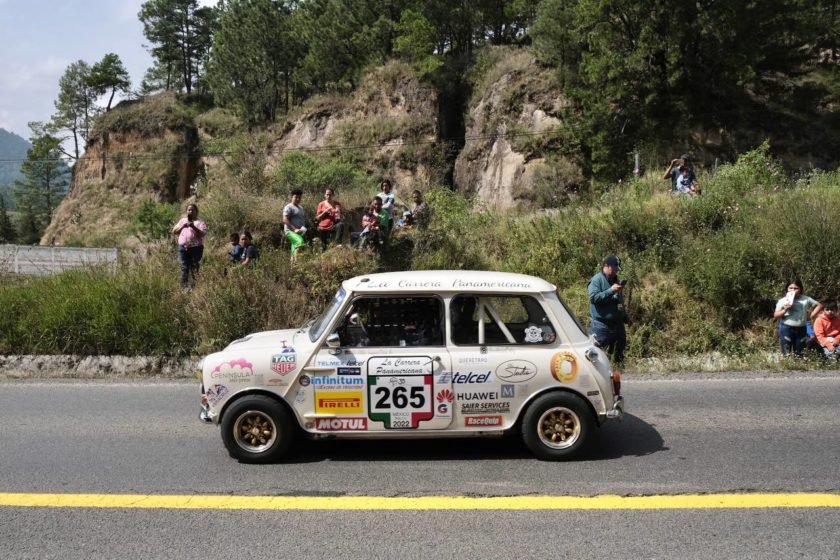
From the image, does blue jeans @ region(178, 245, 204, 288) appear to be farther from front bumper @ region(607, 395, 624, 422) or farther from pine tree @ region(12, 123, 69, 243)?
pine tree @ region(12, 123, 69, 243)

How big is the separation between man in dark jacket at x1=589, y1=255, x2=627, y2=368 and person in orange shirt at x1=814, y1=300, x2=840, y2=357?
2.91m

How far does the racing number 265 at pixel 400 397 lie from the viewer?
221 inches

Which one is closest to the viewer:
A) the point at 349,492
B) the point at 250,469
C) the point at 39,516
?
the point at 39,516

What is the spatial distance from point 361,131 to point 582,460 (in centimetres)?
4091

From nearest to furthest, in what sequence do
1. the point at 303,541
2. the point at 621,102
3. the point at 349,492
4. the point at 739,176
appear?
the point at 303,541 → the point at 349,492 → the point at 739,176 → the point at 621,102

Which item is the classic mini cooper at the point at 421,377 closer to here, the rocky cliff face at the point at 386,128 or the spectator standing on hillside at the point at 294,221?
the spectator standing on hillside at the point at 294,221

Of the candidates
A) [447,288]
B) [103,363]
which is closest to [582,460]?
[447,288]

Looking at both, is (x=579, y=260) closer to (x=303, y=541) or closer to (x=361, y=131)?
(x=303, y=541)

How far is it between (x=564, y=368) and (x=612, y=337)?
407 cm

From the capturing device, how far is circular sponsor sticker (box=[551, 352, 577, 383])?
223 inches

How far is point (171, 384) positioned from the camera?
897 cm

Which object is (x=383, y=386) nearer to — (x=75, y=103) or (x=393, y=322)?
(x=393, y=322)

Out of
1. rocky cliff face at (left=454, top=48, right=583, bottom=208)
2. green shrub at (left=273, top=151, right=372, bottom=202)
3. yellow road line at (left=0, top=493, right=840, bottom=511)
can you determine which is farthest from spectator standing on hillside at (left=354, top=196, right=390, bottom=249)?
rocky cliff face at (left=454, top=48, right=583, bottom=208)

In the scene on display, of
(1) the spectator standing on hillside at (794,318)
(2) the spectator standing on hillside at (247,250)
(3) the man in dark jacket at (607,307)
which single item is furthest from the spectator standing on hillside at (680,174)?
(2) the spectator standing on hillside at (247,250)
